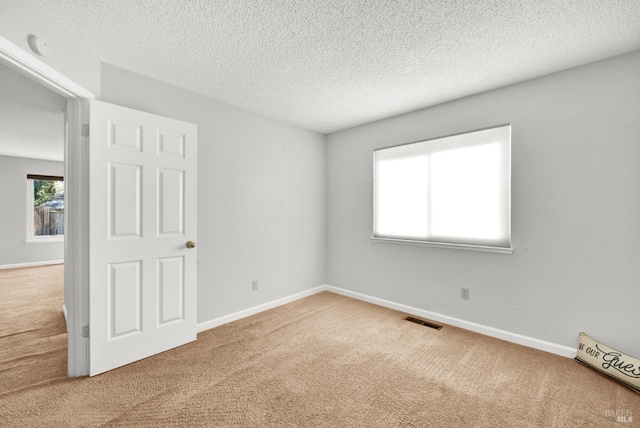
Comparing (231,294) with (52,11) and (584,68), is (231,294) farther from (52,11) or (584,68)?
(584,68)

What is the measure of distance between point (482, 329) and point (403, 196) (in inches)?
67.9

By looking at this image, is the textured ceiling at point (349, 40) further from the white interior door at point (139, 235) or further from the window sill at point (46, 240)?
the window sill at point (46, 240)

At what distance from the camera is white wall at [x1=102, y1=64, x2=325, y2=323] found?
275 cm

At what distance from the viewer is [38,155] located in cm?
585

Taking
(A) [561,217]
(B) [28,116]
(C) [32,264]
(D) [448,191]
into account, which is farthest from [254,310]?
(C) [32,264]

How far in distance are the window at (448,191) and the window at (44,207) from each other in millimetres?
7840

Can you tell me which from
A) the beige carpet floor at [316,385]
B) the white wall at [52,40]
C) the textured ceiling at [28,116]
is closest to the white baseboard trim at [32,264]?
the textured ceiling at [28,116]

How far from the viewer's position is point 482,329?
2.79 m

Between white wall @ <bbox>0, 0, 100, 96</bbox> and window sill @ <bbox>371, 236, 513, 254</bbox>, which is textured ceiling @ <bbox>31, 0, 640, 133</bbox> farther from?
window sill @ <bbox>371, 236, 513, 254</bbox>

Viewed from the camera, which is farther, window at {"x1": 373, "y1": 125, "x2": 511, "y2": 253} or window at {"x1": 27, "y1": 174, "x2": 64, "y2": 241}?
window at {"x1": 27, "y1": 174, "x2": 64, "y2": 241}

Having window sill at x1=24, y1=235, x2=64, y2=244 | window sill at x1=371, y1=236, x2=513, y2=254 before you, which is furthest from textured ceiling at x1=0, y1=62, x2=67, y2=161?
window sill at x1=371, y1=236, x2=513, y2=254

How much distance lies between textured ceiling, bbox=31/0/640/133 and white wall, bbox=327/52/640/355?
0.24 m

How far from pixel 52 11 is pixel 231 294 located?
2.77 metres

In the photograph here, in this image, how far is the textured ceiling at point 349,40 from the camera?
1.65 meters
